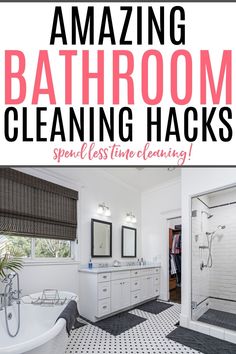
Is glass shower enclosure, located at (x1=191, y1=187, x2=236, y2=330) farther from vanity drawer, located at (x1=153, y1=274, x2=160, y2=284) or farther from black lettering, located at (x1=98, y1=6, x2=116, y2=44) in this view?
black lettering, located at (x1=98, y1=6, x2=116, y2=44)

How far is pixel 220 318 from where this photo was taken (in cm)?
335

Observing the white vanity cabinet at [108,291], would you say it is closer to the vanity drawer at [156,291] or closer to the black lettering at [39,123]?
the vanity drawer at [156,291]

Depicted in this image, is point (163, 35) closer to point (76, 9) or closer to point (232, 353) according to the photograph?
point (76, 9)

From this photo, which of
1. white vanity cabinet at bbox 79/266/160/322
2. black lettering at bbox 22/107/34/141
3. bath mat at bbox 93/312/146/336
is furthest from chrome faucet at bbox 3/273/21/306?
black lettering at bbox 22/107/34/141

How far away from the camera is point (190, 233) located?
343cm

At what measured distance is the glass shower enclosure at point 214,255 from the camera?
3.47 m

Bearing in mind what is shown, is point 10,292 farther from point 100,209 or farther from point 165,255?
point 165,255

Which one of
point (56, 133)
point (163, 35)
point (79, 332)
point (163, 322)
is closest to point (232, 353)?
point (163, 322)

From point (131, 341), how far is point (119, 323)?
64cm

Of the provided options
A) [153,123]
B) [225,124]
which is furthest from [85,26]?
[225,124]

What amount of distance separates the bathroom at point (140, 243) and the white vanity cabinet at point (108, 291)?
0.32ft

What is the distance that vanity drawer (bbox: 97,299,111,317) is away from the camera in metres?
3.45

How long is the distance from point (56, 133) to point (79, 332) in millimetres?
Result: 2656

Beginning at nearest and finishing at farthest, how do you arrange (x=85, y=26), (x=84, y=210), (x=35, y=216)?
(x=85, y=26) < (x=35, y=216) < (x=84, y=210)
